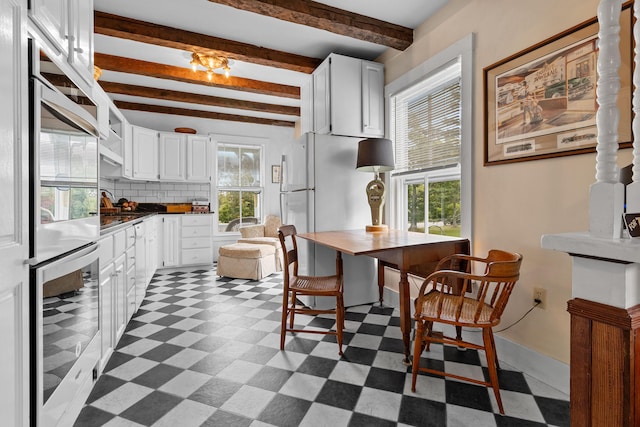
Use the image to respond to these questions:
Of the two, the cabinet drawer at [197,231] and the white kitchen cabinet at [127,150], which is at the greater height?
the white kitchen cabinet at [127,150]

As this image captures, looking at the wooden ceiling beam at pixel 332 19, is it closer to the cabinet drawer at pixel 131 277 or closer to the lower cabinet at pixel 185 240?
the cabinet drawer at pixel 131 277

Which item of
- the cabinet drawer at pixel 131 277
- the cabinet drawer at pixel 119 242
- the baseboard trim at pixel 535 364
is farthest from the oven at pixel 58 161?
the baseboard trim at pixel 535 364

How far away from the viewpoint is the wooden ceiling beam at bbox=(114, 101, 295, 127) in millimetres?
5113

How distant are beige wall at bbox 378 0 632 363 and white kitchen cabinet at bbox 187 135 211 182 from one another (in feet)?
13.3

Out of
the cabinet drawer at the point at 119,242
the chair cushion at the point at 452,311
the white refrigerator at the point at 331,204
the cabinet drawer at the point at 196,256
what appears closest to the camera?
the chair cushion at the point at 452,311

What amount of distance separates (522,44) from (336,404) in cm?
243

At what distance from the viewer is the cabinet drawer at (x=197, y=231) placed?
4.94 meters

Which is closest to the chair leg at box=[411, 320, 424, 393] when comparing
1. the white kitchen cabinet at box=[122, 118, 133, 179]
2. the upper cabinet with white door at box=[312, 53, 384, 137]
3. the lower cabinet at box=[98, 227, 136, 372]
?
the lower cabinet at box=[98, 227, 136, 372]

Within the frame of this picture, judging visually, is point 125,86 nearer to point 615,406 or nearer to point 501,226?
point 501,226

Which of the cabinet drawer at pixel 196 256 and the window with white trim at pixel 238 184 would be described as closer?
the cabinet drawer at pixel 196 256

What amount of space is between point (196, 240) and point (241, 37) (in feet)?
10.1

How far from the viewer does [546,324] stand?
1944 mm

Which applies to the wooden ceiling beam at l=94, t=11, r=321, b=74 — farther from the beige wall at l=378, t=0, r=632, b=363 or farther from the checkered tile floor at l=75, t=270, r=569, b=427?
the checkered tile floor at l=75, t=270, r=569, b=427

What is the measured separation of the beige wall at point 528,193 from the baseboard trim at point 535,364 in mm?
38
